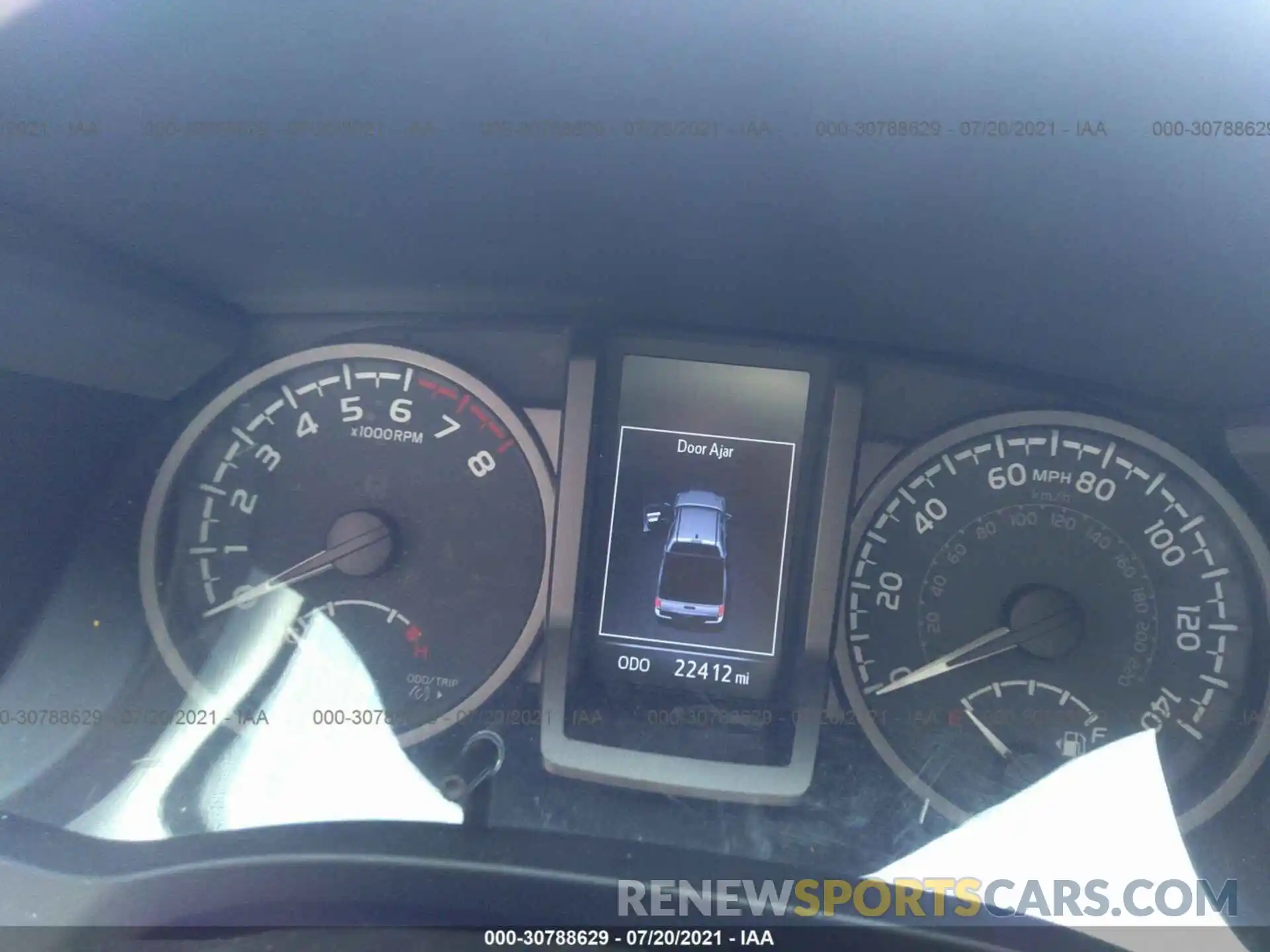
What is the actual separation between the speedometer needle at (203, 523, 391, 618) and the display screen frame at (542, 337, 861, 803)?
0.34 m

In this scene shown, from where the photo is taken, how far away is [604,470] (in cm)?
183

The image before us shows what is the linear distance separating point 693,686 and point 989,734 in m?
0.53

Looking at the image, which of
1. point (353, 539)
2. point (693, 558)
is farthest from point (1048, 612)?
point (353, 539)

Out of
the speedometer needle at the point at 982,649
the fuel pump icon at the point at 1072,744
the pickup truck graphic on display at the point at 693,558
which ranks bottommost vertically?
the fuel pump icon at the point at 1072,744

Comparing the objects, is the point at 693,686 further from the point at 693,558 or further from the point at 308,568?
the point at 308,568

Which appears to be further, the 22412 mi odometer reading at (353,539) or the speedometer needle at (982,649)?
the 22412 mi odometer reading at (353,539)

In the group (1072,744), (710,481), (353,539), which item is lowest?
(1072,744)

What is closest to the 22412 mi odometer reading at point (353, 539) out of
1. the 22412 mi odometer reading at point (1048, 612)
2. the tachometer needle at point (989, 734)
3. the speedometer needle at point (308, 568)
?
the speedometer needle at point (308, 568)

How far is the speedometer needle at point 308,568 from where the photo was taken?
1.78 meters

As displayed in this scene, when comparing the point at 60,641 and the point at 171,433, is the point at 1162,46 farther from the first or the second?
the point at 60,641

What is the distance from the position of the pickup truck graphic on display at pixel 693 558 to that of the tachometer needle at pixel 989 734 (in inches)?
18.3

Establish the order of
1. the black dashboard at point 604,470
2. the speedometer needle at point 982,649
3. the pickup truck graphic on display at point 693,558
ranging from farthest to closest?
the pickup truck graphic on display at point 693,558 → the speedometer needle at point 982,649 → the black dashboard at point 604,470

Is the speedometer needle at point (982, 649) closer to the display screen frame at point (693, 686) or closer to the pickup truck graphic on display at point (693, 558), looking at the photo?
the display screen frame at point (693, 686)

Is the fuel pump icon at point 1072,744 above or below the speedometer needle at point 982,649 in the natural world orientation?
below
